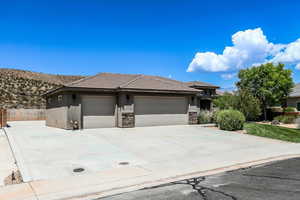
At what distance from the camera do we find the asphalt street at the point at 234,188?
183 inches

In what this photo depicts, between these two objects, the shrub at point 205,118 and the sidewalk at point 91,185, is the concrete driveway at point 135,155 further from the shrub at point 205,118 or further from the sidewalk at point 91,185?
the shrub at point 205,118

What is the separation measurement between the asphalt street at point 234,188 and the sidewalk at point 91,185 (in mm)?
310

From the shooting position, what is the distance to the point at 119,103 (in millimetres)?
16656

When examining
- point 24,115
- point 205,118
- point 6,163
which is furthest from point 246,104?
point 24,115

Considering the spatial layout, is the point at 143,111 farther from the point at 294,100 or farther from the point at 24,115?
the point at 294,100

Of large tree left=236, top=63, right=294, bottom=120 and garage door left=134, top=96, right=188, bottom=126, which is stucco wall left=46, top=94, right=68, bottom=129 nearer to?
garage door left=134, top=96, right=188, bottom=126

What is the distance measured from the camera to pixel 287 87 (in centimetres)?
2702

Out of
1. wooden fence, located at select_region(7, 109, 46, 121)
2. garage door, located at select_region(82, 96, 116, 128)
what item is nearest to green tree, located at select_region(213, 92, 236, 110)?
garage door, located at select_region(82, 96, 116, 128)

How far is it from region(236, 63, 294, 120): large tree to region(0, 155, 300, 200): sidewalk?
23550 mm

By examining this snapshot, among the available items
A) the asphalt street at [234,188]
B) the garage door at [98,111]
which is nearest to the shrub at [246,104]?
the garage door at [98,111]

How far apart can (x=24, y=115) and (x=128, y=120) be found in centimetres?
1894

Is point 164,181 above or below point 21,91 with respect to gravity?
below

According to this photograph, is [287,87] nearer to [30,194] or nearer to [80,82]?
[80,82]

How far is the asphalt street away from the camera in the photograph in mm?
4648
